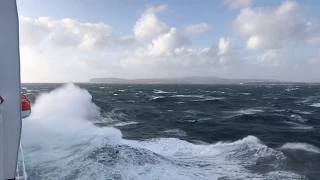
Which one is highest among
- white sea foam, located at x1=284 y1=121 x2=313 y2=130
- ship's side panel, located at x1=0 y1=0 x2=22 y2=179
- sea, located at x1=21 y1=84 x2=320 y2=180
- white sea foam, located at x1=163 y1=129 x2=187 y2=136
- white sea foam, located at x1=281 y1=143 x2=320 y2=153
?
ship's side panel, located at x1=0 y1=0 x2=22 y2=179

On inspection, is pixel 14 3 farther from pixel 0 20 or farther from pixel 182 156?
pixel 182 156

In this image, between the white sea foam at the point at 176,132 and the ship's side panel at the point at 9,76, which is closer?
the ship's side panel at the point at 9,76

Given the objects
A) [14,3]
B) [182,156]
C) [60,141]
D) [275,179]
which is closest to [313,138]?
[275,179]

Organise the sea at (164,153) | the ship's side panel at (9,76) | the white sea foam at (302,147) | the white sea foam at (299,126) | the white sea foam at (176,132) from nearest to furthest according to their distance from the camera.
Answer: the ship's side panel at (9,76) < the sea at (164,153) < the white sea foam at (302,147) < the white sea foam at (176,132) < the white sea foam at (299,126)

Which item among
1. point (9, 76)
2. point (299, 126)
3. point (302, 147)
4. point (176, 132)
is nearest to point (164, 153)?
point (176, 132)

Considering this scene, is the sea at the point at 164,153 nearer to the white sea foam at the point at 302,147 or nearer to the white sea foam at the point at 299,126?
the white sea foam at the point at 302,147

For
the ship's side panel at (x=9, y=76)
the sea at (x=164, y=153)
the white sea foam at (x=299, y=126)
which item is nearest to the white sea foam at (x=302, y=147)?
the sea at (x=164, y=153)

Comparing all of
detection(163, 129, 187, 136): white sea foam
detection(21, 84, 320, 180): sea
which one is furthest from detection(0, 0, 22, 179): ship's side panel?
detection(163, 129, 187, 136): white sea foam

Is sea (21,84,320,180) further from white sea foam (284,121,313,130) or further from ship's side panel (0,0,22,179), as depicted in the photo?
ship's side panel (0,0,22,179)

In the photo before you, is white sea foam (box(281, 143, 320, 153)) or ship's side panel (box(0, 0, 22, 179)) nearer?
ship's side panel (box(0, 0, 22, 179))

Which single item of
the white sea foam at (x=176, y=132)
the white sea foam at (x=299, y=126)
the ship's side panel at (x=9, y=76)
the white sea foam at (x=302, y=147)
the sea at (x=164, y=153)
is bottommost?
the white sea foam at (x=299, y=126)

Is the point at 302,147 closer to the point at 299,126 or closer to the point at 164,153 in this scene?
the point at 299,126
